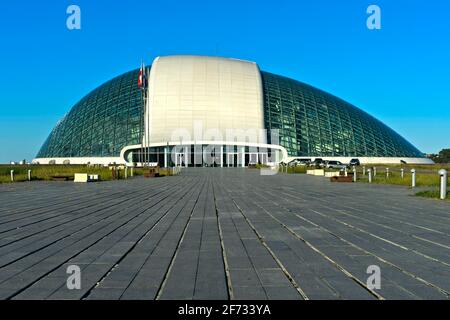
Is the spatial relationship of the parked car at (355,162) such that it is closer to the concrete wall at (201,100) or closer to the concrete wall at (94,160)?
the concrete wall at (201,100)

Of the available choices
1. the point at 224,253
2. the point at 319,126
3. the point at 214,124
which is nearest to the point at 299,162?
the point at 319,126

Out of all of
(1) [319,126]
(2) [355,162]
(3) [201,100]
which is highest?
(3) [201,100]

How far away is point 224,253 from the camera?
586cm

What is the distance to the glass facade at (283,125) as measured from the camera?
75.9 metres

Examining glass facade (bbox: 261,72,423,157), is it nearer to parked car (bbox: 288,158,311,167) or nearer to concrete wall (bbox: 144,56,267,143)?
parked car (bbox: 288,158,311,167)

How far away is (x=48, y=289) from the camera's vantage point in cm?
418

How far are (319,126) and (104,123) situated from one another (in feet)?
130

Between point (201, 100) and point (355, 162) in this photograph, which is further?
point (201, 100)

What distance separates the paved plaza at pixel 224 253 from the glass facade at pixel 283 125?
66.8m

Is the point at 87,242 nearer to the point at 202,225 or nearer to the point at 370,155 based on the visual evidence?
the point at 202,225

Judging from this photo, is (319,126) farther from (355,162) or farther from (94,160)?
(94,160)

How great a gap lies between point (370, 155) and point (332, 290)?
7887cm

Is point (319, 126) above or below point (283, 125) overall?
below
